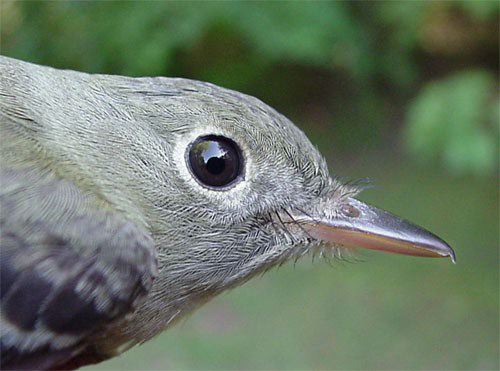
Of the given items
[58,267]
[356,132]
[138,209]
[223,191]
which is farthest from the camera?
[356,132]

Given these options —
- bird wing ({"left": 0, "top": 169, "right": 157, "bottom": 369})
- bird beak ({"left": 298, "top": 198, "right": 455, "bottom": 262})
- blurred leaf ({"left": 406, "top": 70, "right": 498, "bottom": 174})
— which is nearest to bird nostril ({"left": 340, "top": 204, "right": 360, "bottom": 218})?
bird beak ({"left": 298, "top": 198, "right": 455, "bottom": 262})

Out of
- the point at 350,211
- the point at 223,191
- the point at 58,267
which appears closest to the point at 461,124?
the point at 350,211

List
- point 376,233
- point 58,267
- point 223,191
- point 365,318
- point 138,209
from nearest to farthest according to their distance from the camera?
point 58,267
point 138,209
point 223,191
point 376,233
point 365,318

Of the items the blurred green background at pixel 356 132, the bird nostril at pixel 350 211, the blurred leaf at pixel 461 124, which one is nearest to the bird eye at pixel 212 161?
the bird nostril at pixel 350 211

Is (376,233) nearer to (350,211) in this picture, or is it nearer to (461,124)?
(350,211)

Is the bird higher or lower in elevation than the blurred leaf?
lower

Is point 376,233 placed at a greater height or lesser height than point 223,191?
lesser

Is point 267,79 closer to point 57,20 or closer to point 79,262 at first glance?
point 57,20

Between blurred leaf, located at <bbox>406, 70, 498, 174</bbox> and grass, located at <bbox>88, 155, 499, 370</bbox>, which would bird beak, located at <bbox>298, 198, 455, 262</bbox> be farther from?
grass, located at <bbox>88, 155, 499, 370</bbox>
